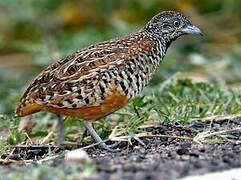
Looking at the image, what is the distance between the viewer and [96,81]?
5.28 meters

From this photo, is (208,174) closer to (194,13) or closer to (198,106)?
(198,106)

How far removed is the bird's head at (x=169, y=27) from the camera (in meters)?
5.75

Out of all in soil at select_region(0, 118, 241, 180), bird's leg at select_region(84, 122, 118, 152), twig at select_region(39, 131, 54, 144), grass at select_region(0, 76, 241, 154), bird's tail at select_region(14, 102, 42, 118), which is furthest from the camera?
twig at select_region(39, 131, 54, 144)

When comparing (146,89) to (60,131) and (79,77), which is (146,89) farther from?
(79,77)

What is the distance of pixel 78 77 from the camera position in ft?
17.4

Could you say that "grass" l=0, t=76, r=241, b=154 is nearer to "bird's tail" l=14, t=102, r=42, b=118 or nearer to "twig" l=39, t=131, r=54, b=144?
"twig" l=39, t=131, r=54, b=144

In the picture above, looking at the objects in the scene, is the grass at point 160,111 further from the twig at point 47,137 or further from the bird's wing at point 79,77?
the bird's wing at point 79,77

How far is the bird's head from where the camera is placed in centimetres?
575

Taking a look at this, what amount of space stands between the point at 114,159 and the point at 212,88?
→ 2331mm

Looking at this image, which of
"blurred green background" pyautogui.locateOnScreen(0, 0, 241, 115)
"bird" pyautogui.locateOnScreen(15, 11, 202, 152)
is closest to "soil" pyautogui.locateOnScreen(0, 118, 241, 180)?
"bird" pyautogui.locateOnScreen(15, 11, 202, 152)

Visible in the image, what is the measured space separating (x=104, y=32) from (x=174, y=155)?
535cm

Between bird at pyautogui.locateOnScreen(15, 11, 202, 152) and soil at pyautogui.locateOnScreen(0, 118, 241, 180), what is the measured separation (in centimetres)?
27

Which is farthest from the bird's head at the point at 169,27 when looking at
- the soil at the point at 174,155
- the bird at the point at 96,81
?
the soil at the point at 174,155

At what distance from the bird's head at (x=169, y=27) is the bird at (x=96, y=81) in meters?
0.13
